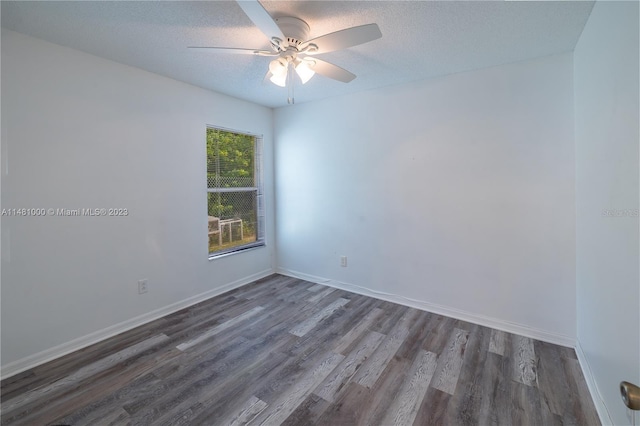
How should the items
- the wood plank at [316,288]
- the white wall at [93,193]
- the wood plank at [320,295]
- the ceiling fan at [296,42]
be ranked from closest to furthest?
1. the ceiling fan at [296,42]
2. the white wall at [93,193]
3. the wood plank at [320,295]
4. the wood plank at [316,288]

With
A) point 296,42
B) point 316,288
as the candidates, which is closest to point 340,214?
point 316,288

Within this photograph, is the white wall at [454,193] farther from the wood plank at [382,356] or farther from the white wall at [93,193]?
the white wall at [93,193]

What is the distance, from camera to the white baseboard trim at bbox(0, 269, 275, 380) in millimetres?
1955

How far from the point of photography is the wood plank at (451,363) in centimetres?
180

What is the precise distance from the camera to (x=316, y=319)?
2688 mm

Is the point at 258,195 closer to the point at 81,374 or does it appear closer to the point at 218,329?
the point at 218,329

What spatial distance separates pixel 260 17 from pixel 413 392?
2311 millimetres

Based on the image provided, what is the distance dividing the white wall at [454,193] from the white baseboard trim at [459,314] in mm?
10

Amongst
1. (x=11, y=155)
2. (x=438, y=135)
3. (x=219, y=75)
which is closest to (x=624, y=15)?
(x=438, y=135)

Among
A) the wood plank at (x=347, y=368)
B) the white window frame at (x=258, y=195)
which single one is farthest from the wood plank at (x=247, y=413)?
the white window frame at (x=258, y=195)

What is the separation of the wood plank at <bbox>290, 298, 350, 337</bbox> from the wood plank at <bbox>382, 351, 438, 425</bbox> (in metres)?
0.93

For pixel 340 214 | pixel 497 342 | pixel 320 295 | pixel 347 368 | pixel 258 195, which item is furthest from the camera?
pixel 258 195

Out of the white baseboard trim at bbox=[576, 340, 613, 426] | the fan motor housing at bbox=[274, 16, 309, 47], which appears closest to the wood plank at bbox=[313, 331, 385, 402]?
the white baseboard trim at bbox=[576, 340, 613, 426]

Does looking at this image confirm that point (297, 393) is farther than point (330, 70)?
No
